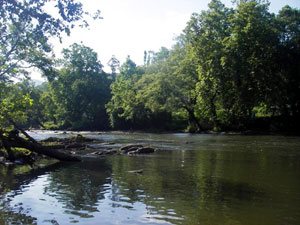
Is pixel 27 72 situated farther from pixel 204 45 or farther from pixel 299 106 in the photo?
pixel 299 106

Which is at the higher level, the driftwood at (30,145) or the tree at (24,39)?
the tree at (24,39)

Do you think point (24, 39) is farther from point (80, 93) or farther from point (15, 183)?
Answer: point (80, 93)

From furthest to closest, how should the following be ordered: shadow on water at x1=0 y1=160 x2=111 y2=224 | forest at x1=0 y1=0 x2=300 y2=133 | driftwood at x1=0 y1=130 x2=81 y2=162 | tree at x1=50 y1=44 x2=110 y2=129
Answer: tree at x1=50 y1=44 x2=110 y2=129, forest at x1=0 y1=0 x2=300 y2=133, driftwood at x1=0 y1=130 x2=81 y2=162, shadow on water at x1=0 y1=160 x2=111 y2=224

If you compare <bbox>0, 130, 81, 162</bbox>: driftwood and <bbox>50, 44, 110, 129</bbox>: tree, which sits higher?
<bbox>50, 44, 110, 129</bbox>: tree

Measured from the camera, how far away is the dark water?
808 cm

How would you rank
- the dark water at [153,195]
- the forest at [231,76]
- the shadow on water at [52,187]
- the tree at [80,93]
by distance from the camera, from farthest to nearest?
the tree at [80,93], the forest at [231,76], the shadow on water at [52,187], the dark water at [153,195]

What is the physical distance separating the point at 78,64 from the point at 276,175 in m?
72.1

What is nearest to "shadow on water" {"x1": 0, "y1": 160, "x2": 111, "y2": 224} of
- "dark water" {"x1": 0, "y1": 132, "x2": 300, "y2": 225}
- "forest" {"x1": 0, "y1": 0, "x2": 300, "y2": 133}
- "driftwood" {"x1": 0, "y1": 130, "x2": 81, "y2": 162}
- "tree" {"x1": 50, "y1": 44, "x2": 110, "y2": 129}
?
"dark water" {"x1": 0, "y1": 132, "x2": 300, "y2": 225}

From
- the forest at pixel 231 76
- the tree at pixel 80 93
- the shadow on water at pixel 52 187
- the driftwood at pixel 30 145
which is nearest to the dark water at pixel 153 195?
the shadow on water at pixel 52 187

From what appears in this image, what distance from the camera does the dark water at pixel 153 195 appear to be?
8.08m

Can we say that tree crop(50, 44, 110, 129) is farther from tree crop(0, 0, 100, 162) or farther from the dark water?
the dark water

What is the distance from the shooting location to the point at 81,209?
8.84 metres

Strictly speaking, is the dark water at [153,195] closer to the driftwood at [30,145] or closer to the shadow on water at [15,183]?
the shadow on water at [15,183]

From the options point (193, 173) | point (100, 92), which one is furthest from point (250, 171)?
point (100, 92)
